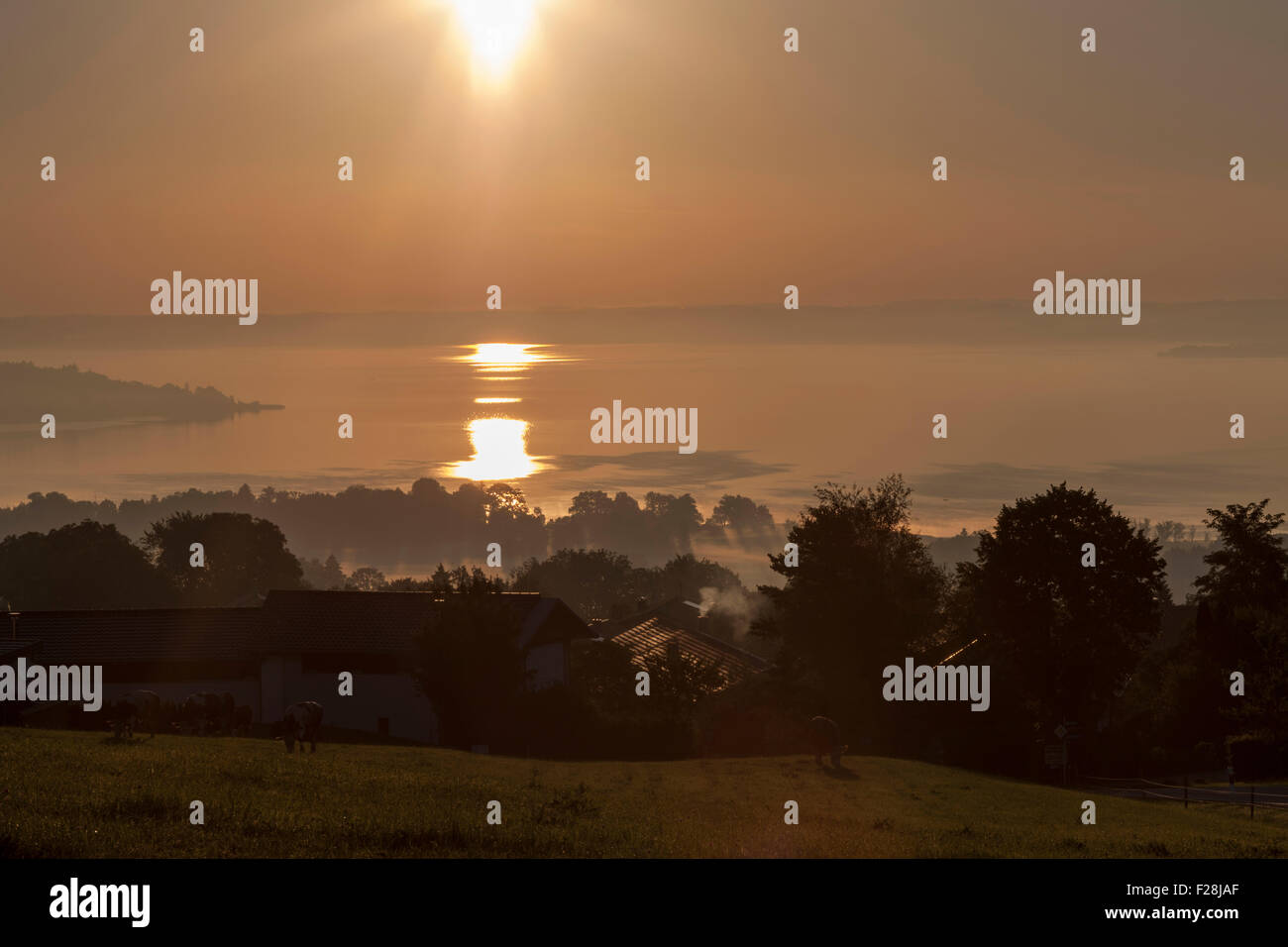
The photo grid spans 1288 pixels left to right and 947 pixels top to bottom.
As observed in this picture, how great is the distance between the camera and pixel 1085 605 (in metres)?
89.9

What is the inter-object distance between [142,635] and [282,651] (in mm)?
10605

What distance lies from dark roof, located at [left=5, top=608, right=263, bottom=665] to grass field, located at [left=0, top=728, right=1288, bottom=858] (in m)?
37.7

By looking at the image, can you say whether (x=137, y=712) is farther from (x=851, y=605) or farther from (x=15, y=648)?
(x=851, y=605)

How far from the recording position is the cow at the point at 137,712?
157 ft

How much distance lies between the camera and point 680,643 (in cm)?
11900

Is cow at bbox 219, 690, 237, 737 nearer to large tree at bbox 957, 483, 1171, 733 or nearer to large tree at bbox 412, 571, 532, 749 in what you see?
large tree at bbox 412, 571, 532, 749

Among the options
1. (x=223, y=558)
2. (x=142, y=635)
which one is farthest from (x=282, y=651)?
(x=223, y=558)

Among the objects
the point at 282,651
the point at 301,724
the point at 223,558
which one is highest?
the point at 223,558

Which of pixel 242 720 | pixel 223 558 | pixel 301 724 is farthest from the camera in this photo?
pixel 223 558

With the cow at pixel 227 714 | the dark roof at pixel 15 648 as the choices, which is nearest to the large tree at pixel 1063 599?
the cow at pixel 227 714

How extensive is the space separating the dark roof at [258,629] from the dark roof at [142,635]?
7 cm

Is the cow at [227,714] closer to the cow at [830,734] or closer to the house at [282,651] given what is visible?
the house at [282,651]

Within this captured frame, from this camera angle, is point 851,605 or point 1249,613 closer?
point 851,605
